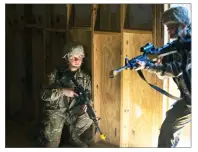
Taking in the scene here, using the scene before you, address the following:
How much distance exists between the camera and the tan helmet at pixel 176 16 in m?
1.70

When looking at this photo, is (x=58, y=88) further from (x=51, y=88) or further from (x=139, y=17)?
(x=139, y=17)

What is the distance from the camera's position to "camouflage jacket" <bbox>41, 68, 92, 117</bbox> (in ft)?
5.85

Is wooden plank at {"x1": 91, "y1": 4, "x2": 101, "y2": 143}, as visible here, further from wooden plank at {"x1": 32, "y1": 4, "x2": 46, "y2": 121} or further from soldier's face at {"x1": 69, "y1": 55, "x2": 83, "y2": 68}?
wooden plank at {"x1": 32, "y1": 4, "x2": 46, "y2": 121}

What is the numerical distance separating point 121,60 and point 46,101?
40 cm

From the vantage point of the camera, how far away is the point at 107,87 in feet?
5.95

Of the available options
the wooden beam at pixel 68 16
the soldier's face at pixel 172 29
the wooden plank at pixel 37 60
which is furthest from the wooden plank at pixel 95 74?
the soldier's face at pixel 172 29

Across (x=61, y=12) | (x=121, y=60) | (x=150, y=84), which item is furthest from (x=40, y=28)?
(x=150, y=84)

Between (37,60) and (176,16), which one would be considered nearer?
(176,16)

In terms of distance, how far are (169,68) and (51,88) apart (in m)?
0.55

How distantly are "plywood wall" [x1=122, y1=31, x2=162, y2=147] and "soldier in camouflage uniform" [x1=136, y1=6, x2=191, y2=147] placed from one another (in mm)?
45

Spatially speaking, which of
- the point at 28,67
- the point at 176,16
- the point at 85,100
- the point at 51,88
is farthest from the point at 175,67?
the point at 28,67

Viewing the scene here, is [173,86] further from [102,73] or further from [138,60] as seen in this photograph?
[102,73]

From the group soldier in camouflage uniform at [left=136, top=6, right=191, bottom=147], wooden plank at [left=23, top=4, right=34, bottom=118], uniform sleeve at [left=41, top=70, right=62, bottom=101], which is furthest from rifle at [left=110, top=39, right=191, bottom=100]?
wooden plank at [left=23, top=4, right=34, bottom=118]

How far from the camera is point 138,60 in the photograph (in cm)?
175
